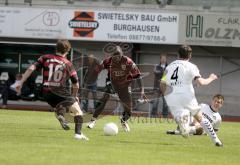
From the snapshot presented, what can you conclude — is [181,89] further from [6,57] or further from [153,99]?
[6,57]

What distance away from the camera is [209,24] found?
94.0 feet

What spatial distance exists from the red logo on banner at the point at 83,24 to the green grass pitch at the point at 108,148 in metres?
12.8

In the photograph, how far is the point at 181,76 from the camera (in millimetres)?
14078

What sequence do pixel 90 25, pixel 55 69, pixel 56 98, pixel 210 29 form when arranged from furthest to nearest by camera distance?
pixel 90 25 → pixel 210 29 → pixel 56 98 → pixel 55 69

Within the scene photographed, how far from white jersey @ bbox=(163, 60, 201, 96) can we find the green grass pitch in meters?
1.12

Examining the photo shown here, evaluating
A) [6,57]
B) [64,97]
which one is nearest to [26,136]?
[64,97]

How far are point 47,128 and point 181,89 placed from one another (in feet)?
15.6

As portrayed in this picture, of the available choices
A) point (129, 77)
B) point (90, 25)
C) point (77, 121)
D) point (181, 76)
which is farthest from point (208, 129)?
point (90, 25)

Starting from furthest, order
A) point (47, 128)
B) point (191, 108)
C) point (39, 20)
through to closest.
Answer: point (39, 20) < point (47, 128) < point (191, 108)

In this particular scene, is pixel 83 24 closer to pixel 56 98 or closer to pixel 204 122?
pixel 56 98

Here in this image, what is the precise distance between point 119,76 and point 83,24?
11.9 meters

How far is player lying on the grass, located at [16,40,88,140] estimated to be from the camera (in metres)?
14.4

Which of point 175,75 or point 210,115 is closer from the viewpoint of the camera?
point 175,75

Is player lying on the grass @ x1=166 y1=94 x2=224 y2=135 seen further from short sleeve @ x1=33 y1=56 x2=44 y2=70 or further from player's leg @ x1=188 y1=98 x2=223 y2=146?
short sleeve @ x1=33 y1=56 x2=44 y2=70
